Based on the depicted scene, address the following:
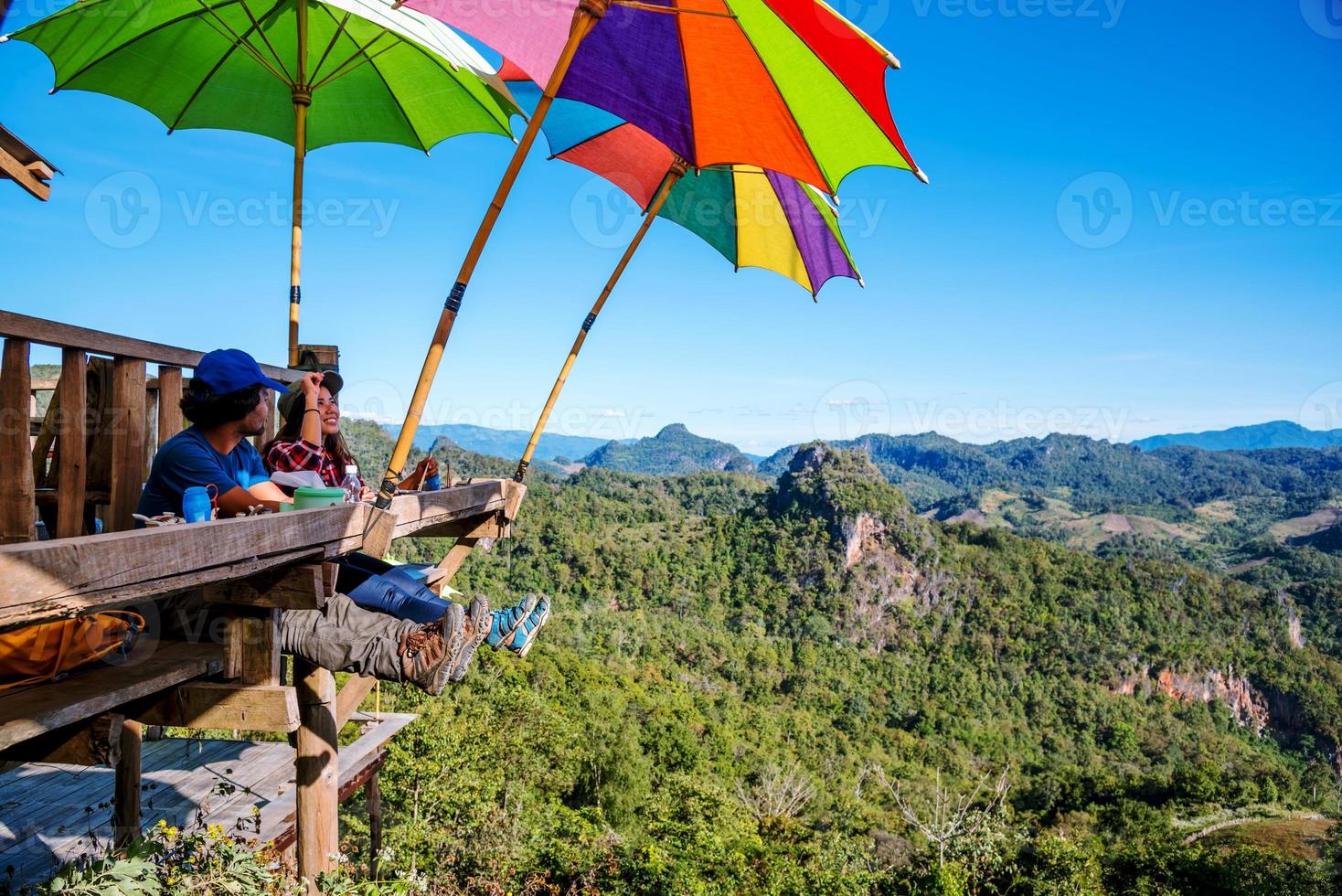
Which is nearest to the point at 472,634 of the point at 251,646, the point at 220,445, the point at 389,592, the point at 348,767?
the point at 389,592

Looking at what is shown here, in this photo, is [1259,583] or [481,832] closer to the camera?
[481,832]

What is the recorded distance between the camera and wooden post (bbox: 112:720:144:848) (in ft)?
9.64

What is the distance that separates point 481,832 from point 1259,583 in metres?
89.1

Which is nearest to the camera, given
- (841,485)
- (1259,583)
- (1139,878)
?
(1139,878)

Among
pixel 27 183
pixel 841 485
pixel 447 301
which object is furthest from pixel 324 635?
pixel 841 485

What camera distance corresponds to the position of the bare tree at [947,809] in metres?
21.0

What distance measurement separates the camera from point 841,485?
6381cm

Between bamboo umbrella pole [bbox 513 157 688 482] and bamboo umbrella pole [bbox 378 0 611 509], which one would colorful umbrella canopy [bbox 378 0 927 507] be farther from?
bamboo umbrella pole [bbox 513 157 688 482]

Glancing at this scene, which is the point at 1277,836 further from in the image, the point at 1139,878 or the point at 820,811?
the point at 820,811

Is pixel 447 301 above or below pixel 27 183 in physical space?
below

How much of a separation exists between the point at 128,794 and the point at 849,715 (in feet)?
147

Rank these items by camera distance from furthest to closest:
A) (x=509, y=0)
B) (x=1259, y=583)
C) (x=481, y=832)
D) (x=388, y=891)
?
1. (x=1259, y=583)
2. (x=481, y=832)
3. (x=388, y=891)
4. (x=509, y=0)

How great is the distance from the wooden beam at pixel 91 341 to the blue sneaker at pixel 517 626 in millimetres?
1390

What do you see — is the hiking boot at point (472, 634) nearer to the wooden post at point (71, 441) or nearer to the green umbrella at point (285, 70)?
the wooden post at point (71, 441)
